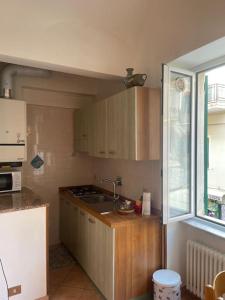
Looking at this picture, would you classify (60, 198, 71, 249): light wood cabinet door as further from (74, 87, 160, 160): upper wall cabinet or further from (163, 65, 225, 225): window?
(163, 65, 225, 225): window

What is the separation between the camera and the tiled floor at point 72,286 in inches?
89.7

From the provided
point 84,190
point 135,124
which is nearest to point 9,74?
point 135,124

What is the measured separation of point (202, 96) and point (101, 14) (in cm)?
128

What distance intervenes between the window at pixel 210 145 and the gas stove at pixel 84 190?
1.55m

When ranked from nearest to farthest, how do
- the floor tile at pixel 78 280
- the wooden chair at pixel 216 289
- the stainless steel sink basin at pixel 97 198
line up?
the wooden chair at pixel 216 289, the floor tile at pixel 78 280, the stainless steel sink basin at pixel 97 198

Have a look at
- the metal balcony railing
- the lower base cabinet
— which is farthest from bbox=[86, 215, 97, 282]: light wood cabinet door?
the metal balcony railing

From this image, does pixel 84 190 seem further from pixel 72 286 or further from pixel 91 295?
pixel 91 295

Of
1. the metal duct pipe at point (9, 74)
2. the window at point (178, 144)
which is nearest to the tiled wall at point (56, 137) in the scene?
the metal duct pipe at point (9, 74)

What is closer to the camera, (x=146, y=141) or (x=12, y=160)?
(x=146, y=141)

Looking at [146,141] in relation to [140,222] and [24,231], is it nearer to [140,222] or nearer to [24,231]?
[140,222]

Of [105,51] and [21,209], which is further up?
[105,51]

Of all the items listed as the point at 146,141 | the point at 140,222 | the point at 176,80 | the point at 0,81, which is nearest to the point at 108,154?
the point at 146,141

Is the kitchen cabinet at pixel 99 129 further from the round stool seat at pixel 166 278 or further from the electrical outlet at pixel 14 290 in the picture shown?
the electrical outlet at pixel 14 290

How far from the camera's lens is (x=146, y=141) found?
2.15 m
